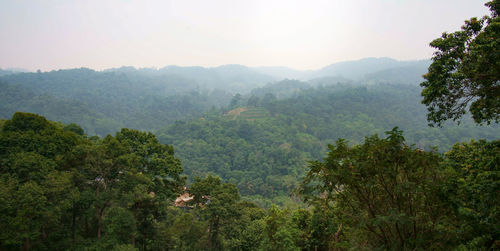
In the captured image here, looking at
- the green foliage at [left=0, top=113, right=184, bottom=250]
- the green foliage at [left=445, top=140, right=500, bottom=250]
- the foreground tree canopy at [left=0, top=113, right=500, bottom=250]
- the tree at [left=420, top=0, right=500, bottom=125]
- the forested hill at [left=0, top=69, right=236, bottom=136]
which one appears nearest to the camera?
the green foliage at [left=445, top=140, right=500, bottom=250]

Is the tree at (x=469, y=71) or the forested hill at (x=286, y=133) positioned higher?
the tree at (x=469, y=71)

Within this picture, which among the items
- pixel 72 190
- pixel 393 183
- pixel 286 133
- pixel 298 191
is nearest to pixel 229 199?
pixel 72 190

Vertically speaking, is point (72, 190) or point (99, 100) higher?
point (72, 190)

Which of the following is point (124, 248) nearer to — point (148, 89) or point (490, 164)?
point (490, 164)

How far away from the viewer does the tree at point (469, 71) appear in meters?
4.34

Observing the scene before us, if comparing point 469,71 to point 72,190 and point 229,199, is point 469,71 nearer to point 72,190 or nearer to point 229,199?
point 229,199

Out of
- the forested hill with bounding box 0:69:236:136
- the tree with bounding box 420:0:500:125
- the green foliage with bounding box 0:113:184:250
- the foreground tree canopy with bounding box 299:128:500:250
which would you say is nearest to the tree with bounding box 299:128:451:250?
the foreground tree canopy with bounding box 299:128:500:250

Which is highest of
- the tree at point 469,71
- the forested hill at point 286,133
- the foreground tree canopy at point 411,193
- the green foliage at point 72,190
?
the tree at point 469,71

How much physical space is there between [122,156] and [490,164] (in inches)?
349

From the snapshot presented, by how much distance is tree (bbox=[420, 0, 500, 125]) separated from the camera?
4.34 meters

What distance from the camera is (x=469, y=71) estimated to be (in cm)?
452

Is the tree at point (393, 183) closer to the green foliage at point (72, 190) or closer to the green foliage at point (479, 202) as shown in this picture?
the green foliage at point (479, 202)

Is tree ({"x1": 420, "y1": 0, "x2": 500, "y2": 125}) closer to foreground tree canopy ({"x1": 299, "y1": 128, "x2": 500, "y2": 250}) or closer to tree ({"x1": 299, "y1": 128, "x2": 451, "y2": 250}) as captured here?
foreground tree canopy ({"x1": 299, "y1": 128, "x2": 500, "y2": 250})

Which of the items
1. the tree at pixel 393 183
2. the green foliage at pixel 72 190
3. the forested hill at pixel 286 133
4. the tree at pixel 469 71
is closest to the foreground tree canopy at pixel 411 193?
the tree at pixel 393 183
